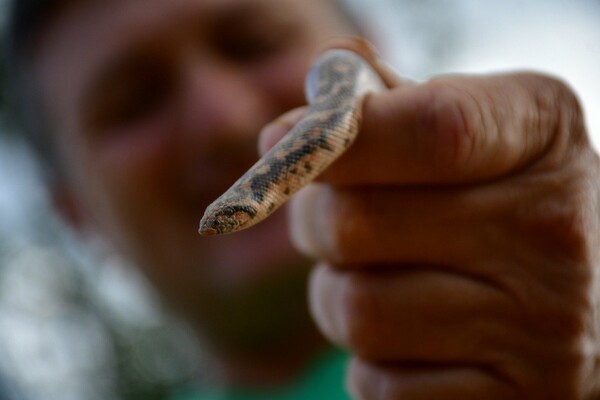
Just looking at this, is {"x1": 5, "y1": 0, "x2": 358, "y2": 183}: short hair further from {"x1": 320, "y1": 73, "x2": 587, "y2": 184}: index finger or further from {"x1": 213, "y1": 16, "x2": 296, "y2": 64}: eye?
{"x1": 320, "y1": 73, "x2": 587, "y2": 184}: index finger

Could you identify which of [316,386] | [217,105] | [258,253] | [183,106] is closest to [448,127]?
[217,105]

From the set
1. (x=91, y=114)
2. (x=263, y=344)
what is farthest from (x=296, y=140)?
(x=263, y=344)

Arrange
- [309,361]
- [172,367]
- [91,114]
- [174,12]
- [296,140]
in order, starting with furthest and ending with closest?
[172,367] < [309,361] < [91,114] < [174,12] < [296,140]

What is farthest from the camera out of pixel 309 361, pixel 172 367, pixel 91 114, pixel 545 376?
pixel 172 367

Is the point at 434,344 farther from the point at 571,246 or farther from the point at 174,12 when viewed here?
the point at 174,12

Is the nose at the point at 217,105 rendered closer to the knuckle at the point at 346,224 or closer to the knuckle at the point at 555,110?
the knuckle at the point at 346,224

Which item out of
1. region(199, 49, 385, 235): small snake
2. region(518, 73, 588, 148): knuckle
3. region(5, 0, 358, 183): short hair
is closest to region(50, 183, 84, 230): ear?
region(5, 0, 358, 183): short hair
